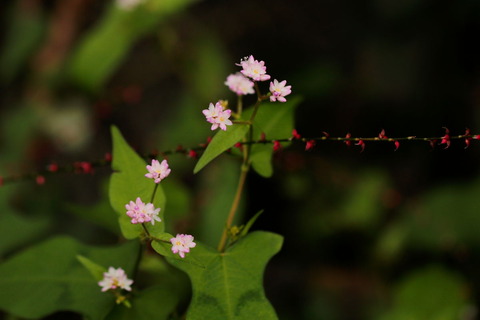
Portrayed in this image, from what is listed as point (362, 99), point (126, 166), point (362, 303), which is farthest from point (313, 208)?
point (126, 166)

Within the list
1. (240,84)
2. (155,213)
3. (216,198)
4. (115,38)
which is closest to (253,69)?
(240,84)

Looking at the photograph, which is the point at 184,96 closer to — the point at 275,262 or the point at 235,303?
the point at 275,262

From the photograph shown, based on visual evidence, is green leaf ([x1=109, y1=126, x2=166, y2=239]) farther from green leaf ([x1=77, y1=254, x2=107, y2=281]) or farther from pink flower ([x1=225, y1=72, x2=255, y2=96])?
pink flower ([x1=225, y1=72, x2=255, y2=96])

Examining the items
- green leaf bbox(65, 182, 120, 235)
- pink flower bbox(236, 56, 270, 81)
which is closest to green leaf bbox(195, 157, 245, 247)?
green leaf bbox(65, 182, 120, 235)

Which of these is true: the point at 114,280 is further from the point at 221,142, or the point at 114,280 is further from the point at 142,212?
the point at 221,142

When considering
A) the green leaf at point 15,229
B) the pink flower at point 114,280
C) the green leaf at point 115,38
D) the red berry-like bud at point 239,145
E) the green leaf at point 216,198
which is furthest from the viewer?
the green leaf at point 115,38

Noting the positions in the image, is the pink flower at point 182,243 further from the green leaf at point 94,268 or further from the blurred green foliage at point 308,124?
the blurred green foliage at point 308,124

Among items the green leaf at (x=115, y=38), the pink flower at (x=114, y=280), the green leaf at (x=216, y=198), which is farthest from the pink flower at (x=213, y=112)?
the green leaf at (x=115, y=38)
